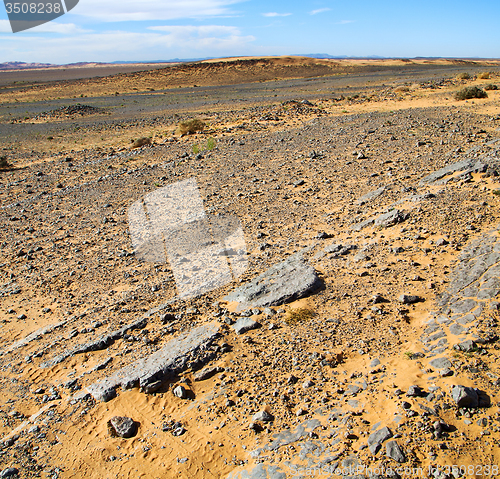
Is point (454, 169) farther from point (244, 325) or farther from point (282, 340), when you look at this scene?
point (244, 325)

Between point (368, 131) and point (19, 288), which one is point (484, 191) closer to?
point (368, 131)

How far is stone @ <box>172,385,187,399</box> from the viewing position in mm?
4219

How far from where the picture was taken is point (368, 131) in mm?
14125

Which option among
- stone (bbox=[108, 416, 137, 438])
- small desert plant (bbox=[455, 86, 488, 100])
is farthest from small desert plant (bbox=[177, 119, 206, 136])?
stone (bbox=[108, 416, 137, 438])

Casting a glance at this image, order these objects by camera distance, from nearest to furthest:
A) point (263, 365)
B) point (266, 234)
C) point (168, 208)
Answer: point (263, 365) < point (266, 234) < point (168, 208)

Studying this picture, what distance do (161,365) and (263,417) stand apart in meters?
1.46

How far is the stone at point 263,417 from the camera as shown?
3770 mm

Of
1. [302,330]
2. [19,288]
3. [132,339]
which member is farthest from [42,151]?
[302,330]

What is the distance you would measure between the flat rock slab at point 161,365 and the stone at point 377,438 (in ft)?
6.80

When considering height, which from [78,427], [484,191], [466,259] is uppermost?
[484,191]

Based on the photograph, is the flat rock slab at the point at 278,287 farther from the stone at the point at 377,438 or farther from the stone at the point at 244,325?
the stone at the point at 377,438

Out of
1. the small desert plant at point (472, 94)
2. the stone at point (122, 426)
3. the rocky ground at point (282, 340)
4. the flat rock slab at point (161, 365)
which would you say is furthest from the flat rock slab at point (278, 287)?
the small desert plant at point (472, 94)

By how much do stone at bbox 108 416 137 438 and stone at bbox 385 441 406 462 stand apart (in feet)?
8.30

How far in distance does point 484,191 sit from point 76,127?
87.8 feet
